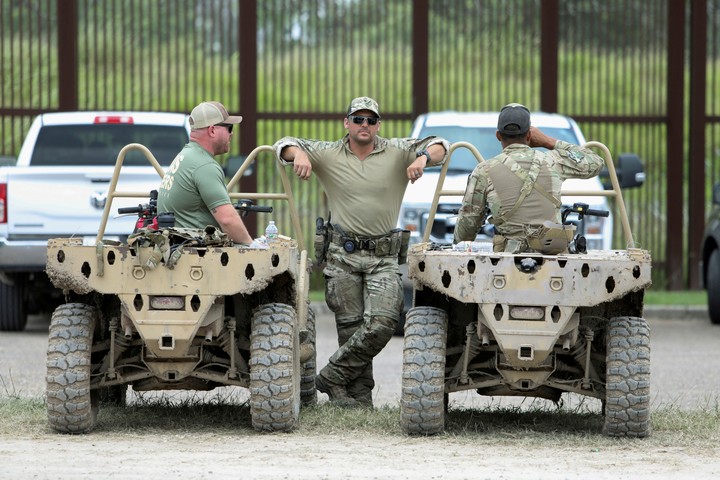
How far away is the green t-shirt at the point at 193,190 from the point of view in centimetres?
862

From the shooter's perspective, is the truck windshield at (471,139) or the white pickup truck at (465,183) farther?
the truck windshield at (471,139)

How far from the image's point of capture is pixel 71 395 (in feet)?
27.1

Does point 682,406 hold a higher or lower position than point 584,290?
lower

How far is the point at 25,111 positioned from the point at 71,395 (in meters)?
11.4

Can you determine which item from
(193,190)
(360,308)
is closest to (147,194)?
(193,190)

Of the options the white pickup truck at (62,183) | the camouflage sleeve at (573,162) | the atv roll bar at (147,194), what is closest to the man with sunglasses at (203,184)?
the atv roll bar at (147,194)

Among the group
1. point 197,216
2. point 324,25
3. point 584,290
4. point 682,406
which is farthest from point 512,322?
point 324,25

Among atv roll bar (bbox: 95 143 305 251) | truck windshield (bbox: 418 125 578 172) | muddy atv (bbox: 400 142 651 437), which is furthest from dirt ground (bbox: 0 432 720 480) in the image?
truck windshield (bbox: 418 125 578 172)

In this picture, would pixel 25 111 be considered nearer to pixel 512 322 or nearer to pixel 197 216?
pixel 197 216

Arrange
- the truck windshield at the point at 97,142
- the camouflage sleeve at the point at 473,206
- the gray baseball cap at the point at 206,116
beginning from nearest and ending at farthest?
the camouflage sleeve at the point at 473,206, the gray baseball cap at the point at 206,116, the truck windshield at the point at 97,142

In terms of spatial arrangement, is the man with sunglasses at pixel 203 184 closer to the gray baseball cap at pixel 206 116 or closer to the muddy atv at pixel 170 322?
the gray baseball cap at pixel 206 116

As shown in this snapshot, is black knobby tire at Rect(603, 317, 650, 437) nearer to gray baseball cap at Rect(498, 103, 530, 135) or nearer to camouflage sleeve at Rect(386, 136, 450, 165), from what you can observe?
gray baseball cap at Rect(498, 103, 530, 135)

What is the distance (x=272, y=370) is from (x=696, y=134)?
41.0ft

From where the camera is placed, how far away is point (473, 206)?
345 inches
